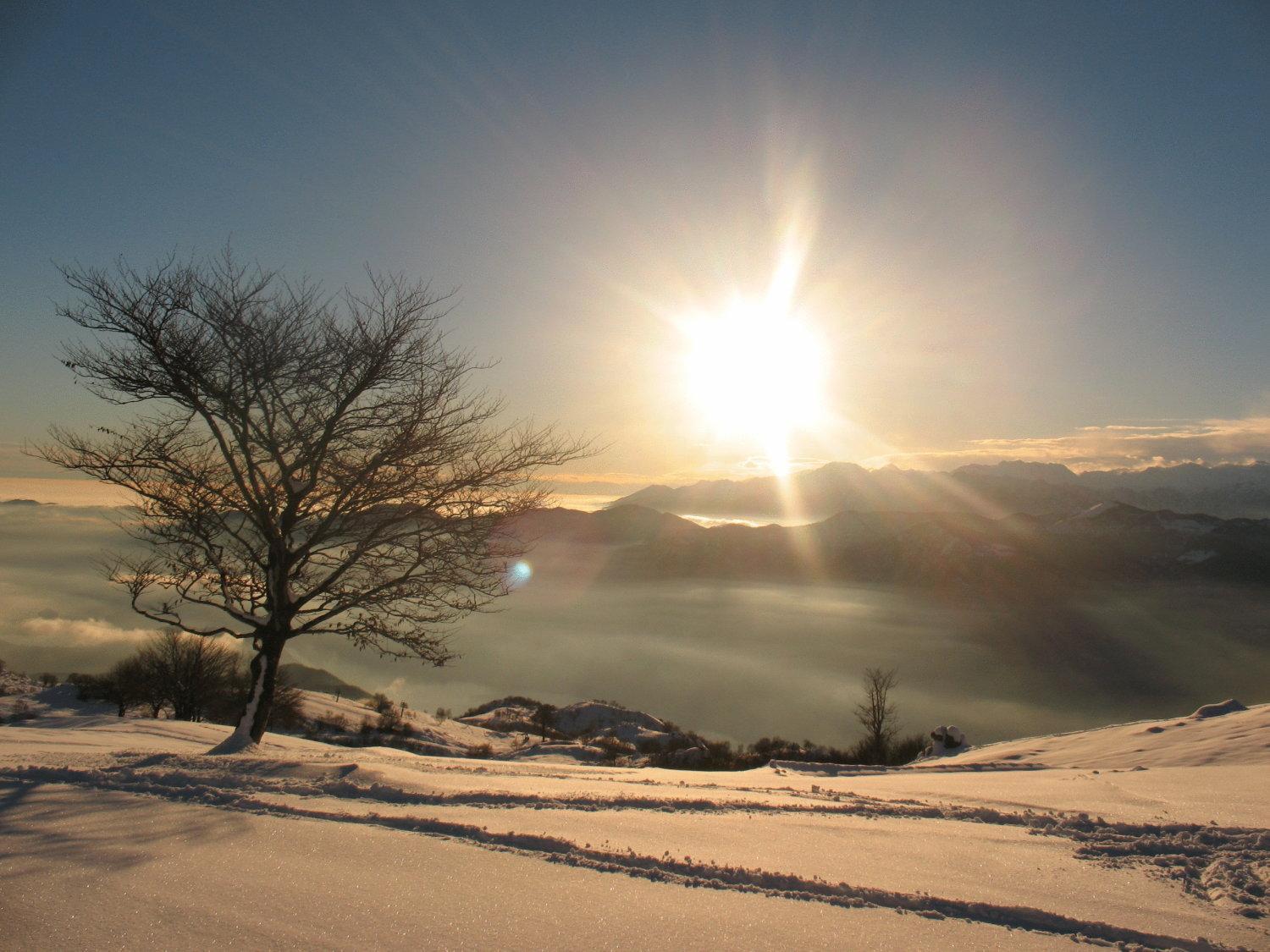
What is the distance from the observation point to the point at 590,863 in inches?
121

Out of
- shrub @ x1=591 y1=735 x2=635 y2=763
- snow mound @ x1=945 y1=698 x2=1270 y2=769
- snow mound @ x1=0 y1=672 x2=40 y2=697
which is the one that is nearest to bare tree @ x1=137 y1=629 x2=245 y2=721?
snow mound @ x1=0 y1=672 x2=40 y2=697

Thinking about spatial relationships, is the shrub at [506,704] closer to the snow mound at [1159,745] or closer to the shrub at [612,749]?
the shrub at [612,749]

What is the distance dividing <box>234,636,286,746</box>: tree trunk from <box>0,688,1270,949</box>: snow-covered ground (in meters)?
3.07

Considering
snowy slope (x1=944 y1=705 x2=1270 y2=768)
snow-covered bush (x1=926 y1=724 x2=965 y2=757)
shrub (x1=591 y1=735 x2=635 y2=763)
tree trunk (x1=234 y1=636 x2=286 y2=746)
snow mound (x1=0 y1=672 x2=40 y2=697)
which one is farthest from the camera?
snow mound (x1=0 y1=672 x2=40 y2=697)

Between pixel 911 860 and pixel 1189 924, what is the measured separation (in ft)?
3.56

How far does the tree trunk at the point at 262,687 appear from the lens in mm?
8672

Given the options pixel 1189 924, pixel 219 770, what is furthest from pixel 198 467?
pixel 1189 924

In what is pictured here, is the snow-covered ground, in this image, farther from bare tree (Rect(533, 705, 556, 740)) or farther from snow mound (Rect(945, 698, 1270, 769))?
bare tree (Rect(533, 705, 556, 740))

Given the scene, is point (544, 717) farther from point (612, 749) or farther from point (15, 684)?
point (15, 684)

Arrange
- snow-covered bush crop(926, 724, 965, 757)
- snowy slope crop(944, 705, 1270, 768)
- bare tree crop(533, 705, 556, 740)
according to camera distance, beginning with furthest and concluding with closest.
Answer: bare tree crop(533, 705, 556, 740), snow-covered bush crop(926, 724, 965, 757), snowy slope crop(944, 705, 1270, 768)

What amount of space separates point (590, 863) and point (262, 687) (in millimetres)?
7482

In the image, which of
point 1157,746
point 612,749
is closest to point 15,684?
point 612,749

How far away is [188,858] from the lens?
2959 millimetres

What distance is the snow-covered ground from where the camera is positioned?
2.36 m
